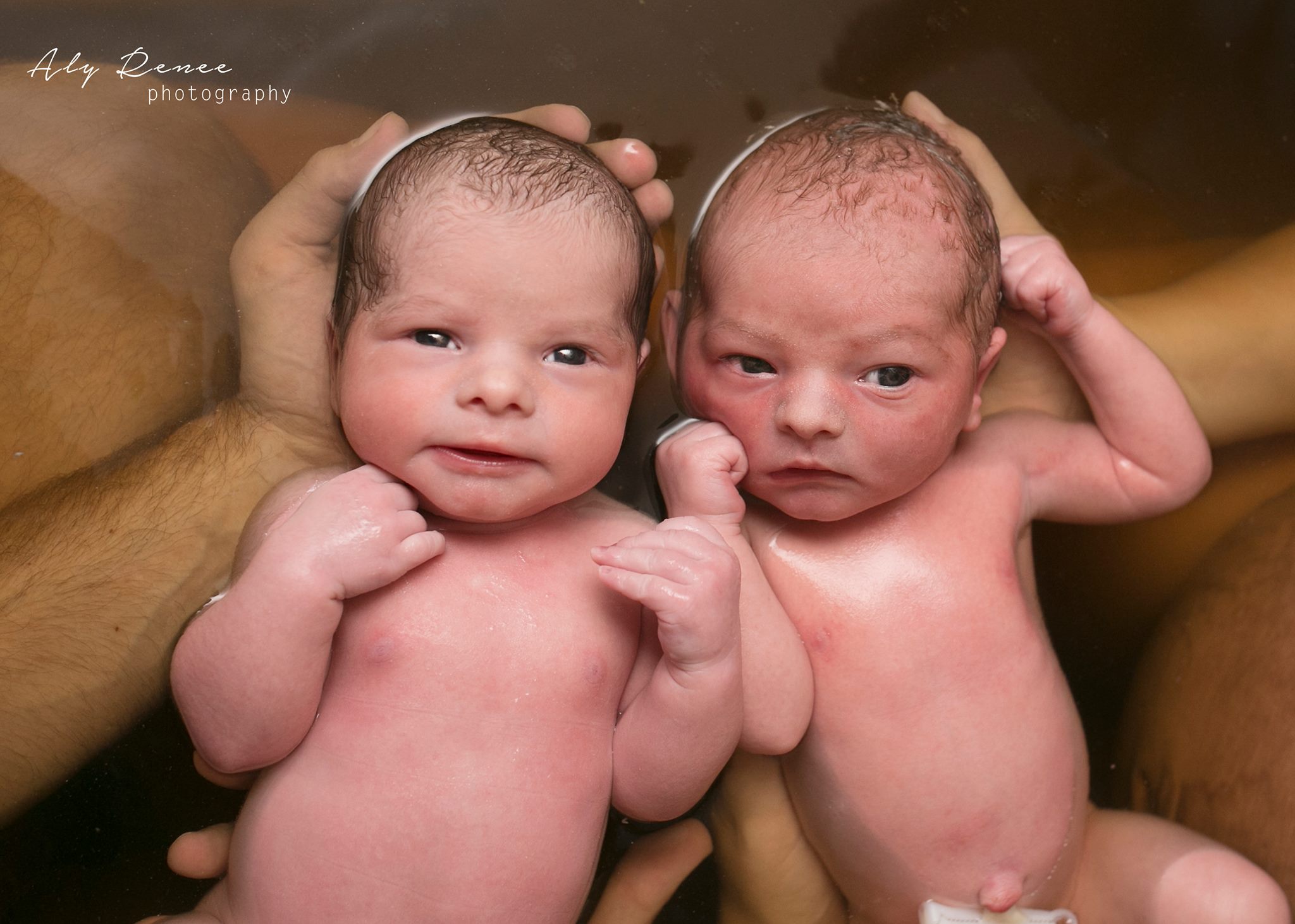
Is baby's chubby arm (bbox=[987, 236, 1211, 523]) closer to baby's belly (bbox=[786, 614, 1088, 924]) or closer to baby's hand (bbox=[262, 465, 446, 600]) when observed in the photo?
baby's belly (bbox=[786, 614, 1088, 924])

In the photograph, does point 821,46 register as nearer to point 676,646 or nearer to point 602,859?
point 676,646

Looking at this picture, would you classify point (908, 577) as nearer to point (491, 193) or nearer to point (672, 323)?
point (672, 323)

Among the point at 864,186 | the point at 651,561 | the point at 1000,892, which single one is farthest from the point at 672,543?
the point at 1000,892

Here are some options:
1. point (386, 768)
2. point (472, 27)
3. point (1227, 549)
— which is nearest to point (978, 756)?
point (1227, 549)

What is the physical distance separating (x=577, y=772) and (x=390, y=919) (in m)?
0.24

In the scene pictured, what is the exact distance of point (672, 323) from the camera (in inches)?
51.7

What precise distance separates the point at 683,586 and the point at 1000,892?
57 centimetres

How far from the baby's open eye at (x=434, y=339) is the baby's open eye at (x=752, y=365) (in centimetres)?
32

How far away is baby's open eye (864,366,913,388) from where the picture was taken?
1138 mm

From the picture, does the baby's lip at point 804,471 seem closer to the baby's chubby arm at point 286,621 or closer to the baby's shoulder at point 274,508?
the baby's chubby arm at point 286,621

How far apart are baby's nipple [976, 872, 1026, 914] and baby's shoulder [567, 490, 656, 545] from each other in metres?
0.59

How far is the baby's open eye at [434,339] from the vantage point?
1082 millimetres

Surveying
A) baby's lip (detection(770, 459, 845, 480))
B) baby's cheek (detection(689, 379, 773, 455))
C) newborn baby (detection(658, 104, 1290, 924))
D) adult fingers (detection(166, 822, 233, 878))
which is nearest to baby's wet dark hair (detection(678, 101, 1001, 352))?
newborn baby (detection(658, 104, 1290, 924))

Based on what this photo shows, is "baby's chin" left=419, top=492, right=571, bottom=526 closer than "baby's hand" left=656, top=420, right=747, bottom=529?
Yes
